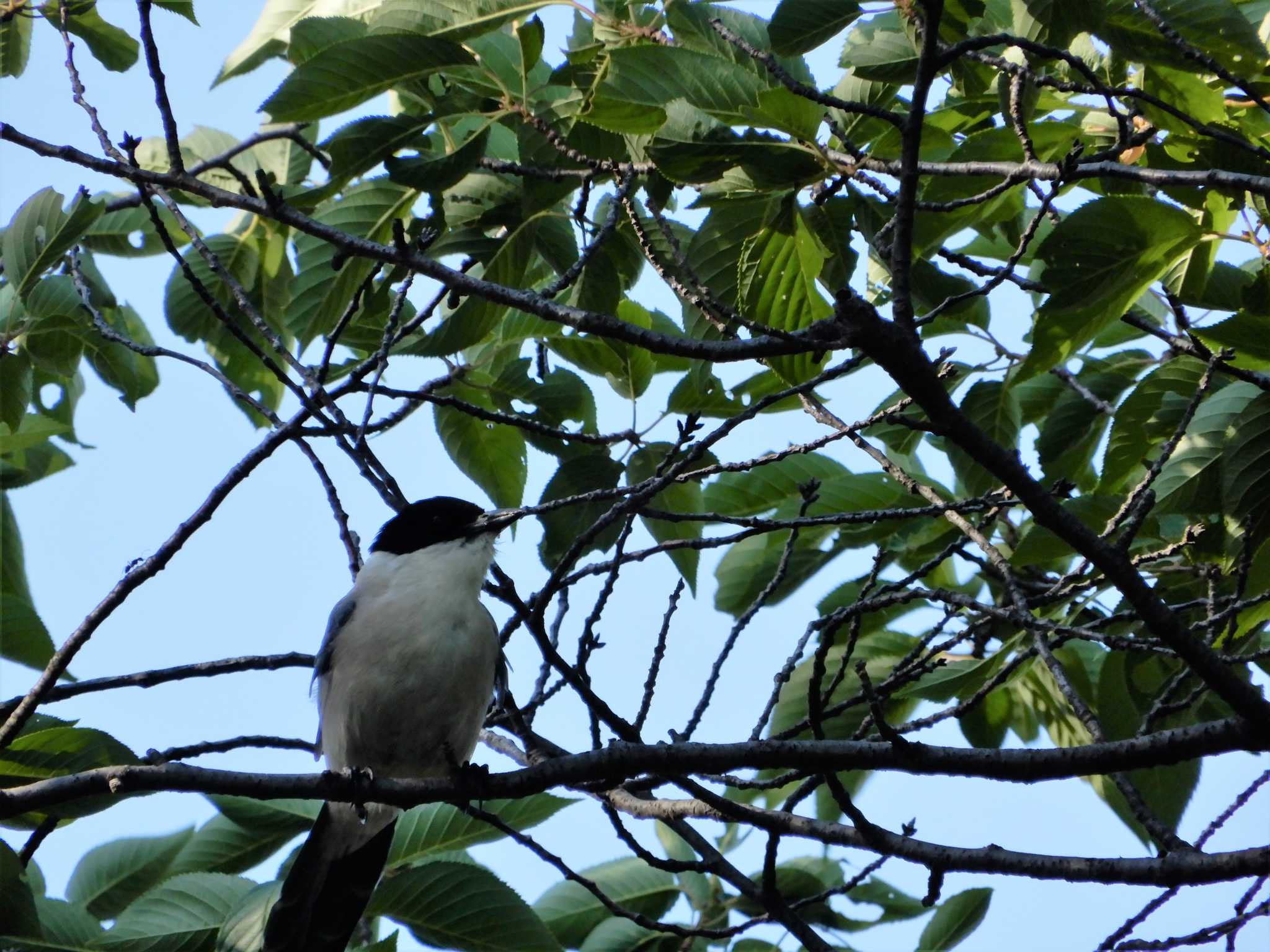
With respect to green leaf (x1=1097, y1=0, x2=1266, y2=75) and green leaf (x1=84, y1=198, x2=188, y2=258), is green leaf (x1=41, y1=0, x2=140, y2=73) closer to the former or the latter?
green leaf (x1=84, y1=198, x2=188, y2=258)

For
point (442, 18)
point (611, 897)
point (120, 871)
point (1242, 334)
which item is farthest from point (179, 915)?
point (1242, 334)

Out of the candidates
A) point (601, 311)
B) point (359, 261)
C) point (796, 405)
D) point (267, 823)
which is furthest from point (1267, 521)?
point (267, 823)

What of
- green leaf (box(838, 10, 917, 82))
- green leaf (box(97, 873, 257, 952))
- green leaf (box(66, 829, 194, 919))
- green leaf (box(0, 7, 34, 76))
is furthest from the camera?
green leaf (box(0, 7, 34, 76))

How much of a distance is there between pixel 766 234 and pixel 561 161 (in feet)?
2.47

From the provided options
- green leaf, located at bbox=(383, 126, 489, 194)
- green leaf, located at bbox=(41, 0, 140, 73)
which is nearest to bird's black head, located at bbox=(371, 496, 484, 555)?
green leaf, located at bbox=(383, 126, 489, 194)

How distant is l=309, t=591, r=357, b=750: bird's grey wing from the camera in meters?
4.90

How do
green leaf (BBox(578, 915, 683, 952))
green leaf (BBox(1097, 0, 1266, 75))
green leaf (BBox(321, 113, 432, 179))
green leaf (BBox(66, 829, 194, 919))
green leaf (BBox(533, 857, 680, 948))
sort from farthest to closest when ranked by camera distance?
green leaf (BBox(533, 857, 680, 948)), green leaf (BBox(66, 829, 194, 919)), green leaf (BBox(578, 915, 683, 952)), green leaf (BBox(321, 113, 432, 179)), green leaf (BBox(1097, 0, 1266, 75))

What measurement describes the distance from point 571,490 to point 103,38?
113 inches

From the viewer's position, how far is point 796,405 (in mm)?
4328

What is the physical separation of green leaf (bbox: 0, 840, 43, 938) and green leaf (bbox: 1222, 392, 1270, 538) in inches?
137

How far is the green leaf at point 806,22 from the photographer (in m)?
3.30

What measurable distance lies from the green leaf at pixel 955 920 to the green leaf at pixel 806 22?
3.11 meters

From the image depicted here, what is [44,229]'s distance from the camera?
13.5 ft

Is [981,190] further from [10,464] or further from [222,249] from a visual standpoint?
[10,464]
